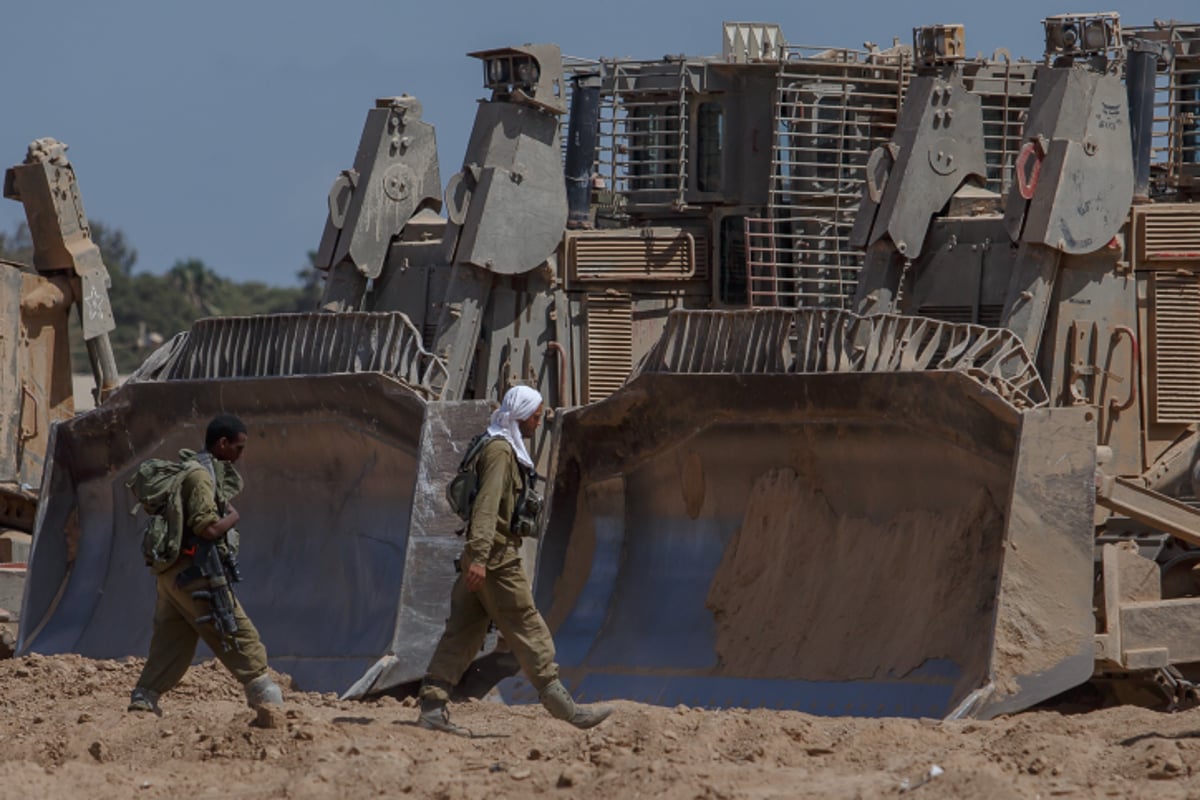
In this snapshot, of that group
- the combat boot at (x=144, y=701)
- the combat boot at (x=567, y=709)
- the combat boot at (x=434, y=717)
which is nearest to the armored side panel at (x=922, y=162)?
the combat boot at (x=567, y=709)

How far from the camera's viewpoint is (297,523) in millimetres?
13461

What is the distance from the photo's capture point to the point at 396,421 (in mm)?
12680

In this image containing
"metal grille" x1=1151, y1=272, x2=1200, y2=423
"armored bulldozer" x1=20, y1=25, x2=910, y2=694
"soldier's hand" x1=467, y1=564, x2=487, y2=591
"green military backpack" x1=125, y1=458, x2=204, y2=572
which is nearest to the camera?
"soldier's hand" x1=467, y1=564, x2=487, y2=591

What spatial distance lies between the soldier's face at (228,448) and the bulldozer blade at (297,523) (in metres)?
1.67

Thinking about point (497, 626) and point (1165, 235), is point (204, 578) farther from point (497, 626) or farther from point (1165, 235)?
point (1165, 235)

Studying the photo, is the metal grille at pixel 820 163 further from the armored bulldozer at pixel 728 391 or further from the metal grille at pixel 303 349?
the metal grille at pixel 303 349

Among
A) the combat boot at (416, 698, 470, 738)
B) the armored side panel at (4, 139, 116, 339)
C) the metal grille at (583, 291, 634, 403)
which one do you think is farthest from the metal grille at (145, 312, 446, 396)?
the armored side panel at (4, 139, 116, 339)

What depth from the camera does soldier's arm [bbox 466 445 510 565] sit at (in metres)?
9.86

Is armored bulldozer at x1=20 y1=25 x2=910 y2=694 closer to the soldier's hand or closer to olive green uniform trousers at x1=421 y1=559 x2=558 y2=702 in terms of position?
olive green uniform trousers at x1=421 y1=559 x2=558 y2=702

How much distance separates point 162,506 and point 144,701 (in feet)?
3.01

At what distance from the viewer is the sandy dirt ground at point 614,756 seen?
857 cm

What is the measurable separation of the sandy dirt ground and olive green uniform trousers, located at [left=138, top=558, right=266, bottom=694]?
0.20 meters

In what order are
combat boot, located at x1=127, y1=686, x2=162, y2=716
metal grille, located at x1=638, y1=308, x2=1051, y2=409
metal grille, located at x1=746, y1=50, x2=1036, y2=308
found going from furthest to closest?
metal grille, located at x1=746, y1=50, x2=1036, y2=308 → metal grille, located at x1=638, y1=308, x2=1051, y2=409 → combat boot, located at x1=127, y1=686, x2=162, y2=716

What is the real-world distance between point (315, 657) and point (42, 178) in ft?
20.1
